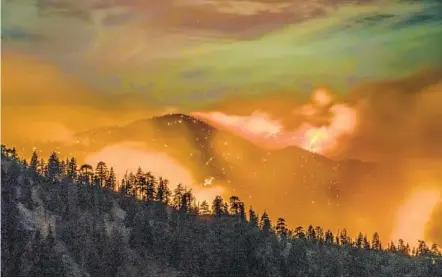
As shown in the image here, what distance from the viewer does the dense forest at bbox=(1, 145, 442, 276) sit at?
53.8m

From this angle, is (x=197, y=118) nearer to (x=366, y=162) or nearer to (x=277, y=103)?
(x=277, y=103)

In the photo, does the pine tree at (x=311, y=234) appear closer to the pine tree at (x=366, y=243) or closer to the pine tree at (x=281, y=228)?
the pine tree at (x=281, y=228)

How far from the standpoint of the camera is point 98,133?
56781mm

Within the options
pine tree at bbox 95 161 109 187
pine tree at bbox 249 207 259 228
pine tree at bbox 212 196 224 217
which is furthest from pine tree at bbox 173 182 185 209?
pine tree at bbox 249 207 259 228

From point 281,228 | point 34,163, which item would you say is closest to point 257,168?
point 281,228

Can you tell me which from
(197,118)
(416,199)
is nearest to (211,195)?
(197,118)

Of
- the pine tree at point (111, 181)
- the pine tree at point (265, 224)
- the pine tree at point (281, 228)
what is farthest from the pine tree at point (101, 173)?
the pine tree at point (281, 228)

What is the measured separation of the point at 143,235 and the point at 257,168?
15.9 metres

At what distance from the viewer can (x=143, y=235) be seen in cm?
6512

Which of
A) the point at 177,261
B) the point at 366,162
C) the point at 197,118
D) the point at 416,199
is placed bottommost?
the point at 177,261

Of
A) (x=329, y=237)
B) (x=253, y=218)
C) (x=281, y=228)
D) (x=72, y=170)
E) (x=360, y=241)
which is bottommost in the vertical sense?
(x=360, y=241)

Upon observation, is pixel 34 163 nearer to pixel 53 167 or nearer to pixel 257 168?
pixel 53 167

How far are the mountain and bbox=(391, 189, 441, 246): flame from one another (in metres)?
3.26

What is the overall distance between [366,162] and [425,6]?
16215 mm
